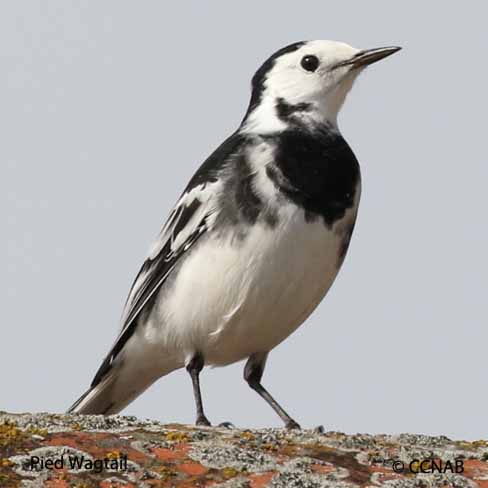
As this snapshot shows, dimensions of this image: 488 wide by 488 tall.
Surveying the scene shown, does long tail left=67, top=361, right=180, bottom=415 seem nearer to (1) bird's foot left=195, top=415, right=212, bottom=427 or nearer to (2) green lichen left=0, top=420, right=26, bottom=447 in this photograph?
(1) bird's foot left=195, top=415, right=212, bottom=427

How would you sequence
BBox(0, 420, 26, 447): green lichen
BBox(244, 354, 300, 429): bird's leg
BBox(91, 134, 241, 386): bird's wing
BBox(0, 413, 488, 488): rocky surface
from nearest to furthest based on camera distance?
BBox(0, 413, 488, 488): rocky surface < BBox(0, 420, 26, 447): green lichen < BBox(91, 134, 241, 386): bird's wing < BBox(244, 354, 300, 429): bird's leg

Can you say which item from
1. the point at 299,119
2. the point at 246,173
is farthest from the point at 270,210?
the point at 299,119

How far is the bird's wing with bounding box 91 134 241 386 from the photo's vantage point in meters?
9.12

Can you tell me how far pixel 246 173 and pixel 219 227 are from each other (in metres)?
0.40

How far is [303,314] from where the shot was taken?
9.16 meters

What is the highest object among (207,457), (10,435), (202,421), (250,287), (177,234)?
(177,234)

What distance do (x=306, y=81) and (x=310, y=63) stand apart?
17cm

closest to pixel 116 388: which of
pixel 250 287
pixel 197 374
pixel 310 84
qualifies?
pixel 197 374

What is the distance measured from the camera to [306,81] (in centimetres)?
994

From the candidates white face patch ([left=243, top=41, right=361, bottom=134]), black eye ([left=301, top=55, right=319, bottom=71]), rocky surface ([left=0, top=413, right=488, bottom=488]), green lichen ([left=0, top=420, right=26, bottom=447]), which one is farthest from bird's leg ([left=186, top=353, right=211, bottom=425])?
green lichen ([left=0, top=420, right=26, bottom=447])

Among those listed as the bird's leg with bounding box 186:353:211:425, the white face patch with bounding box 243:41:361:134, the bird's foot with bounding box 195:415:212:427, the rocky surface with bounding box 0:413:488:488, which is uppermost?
the white face patch with bounding box 243:41:361:134

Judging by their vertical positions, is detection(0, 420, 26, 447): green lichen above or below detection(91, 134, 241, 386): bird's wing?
below

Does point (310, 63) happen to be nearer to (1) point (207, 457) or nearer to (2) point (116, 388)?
(2) point (116, 388)

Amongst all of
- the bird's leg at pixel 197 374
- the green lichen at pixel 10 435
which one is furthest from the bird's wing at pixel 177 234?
the green lichen at pixel 10 435
